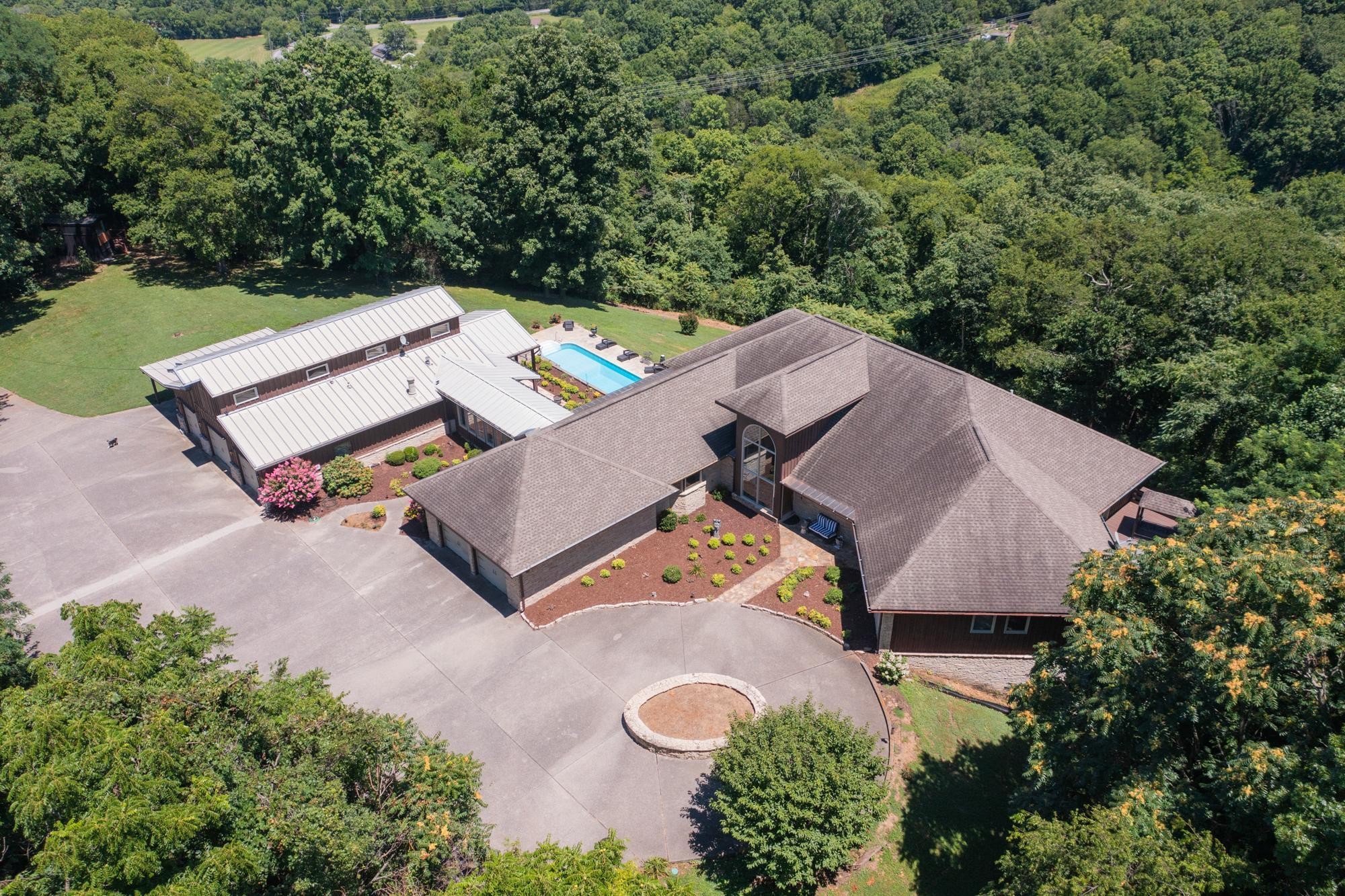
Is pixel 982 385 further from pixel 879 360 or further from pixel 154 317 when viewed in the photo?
pixel 154 317

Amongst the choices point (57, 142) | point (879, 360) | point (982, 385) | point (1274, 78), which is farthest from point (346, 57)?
point (1274, 78)

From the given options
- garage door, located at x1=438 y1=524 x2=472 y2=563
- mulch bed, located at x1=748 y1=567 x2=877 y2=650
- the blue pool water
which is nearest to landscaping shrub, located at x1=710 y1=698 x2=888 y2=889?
mulch bed, located at x1=748 y1=567 x2=877 y2=650

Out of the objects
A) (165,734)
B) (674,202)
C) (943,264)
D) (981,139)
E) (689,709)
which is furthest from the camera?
(981,139)

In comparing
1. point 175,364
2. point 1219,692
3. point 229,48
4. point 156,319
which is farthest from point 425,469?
point 229,48

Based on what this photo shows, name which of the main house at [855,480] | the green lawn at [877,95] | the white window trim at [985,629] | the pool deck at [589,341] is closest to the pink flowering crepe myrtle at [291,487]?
the main house at [855,480]

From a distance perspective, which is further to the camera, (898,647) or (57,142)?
(57,142)
